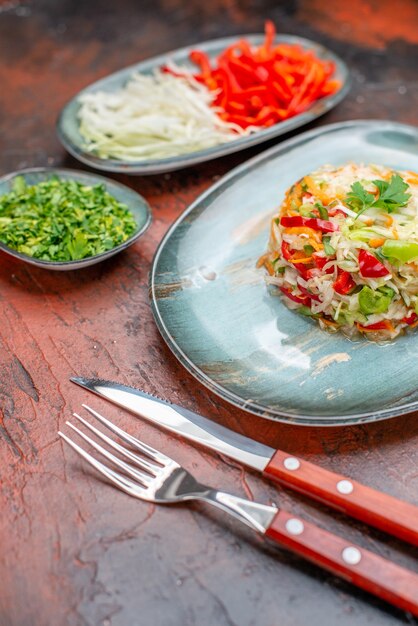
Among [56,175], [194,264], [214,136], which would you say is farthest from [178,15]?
[194,264]

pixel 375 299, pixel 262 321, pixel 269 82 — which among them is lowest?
pixel 262 321

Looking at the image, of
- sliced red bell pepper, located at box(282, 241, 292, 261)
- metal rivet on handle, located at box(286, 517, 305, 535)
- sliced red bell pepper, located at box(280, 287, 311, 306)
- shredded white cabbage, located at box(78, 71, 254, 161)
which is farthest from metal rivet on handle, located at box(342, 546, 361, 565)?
shredded white cabbage, located at box(78, 71, 254, 161)

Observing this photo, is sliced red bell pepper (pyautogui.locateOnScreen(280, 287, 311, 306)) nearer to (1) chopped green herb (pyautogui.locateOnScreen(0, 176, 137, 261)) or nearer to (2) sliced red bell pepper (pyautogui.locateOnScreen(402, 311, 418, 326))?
(2) sliced red bell pepper (pyautogui.locateOnScreen(402, 311, 418, 326))

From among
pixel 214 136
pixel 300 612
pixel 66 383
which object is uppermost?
pixel 214 136

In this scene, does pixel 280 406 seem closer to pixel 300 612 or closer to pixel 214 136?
pixel 300 612

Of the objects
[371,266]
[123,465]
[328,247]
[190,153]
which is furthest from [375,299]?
[190,153]

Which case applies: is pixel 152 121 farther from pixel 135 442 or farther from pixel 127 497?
pixel 127 497

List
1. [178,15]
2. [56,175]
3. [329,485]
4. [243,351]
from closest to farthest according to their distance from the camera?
[329,485] < [243,351] < [56,175] < [178,15]
